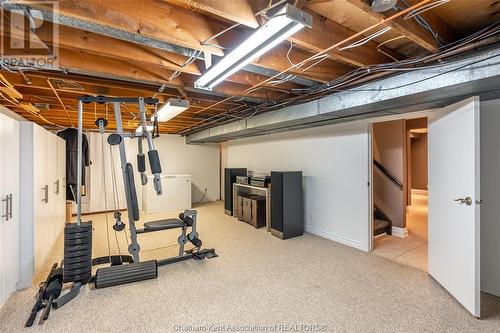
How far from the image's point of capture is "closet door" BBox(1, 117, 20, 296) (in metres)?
2.31

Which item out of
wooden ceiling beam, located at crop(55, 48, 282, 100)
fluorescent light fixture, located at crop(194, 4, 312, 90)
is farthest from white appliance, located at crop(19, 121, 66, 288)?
fluorescent light fixture, located at crop(194, 4, 312, 90)

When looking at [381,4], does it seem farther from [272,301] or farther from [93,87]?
[93,87]

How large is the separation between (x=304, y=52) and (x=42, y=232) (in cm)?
385

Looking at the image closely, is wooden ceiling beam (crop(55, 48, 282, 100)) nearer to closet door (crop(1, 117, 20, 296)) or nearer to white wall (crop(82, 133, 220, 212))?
closet door (crop(1, 117, 20, 296))

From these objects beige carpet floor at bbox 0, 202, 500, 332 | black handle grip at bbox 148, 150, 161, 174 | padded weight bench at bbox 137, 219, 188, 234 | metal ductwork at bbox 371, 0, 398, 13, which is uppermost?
metal ductwork at bbox 371, 0, 398, 13

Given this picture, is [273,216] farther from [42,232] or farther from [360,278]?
[42,232]

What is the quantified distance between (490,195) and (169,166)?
702cm

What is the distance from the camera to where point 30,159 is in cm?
275

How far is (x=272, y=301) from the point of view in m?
2.35

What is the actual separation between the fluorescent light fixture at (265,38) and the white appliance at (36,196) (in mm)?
2227

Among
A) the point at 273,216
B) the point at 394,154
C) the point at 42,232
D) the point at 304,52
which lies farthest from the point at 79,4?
the point at 394,154

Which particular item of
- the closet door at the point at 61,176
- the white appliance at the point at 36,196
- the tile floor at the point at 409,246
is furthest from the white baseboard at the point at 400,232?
the closet door at the point at 61,176

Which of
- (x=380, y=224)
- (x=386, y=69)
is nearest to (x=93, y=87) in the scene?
(x=386, y=69)

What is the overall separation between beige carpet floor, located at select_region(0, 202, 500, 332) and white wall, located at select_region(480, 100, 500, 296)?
0.25m
